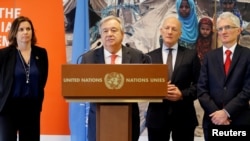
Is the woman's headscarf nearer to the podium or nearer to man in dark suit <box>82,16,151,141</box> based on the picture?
man in dark suit <box>82,16,151,141</box>

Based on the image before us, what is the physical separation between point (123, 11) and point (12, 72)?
1616 millimetres

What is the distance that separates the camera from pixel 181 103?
324 centimetres

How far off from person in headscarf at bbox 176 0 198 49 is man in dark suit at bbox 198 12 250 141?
1192 millimetres

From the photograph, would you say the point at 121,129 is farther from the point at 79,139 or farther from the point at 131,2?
the point at 131,2

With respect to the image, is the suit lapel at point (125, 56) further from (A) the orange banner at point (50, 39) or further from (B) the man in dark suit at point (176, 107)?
(A) the orange banner at point (50, 39)

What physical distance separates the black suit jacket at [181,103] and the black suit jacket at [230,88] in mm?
143

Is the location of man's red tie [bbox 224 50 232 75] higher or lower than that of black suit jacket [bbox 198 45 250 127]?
higher

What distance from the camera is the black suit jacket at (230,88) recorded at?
9.77 feet

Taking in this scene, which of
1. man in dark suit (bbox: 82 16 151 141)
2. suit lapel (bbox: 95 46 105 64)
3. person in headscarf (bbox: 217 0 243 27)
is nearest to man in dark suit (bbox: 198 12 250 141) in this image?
man in dark suit (bbox: 82 16 151 141)

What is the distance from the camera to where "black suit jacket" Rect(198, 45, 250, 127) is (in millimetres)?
2977

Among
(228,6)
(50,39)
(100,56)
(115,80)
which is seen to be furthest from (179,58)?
(50,39)

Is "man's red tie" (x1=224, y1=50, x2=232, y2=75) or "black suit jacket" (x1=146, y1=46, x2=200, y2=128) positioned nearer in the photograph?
"man's red tie" (x1=224, y1=50, x2=232, y2=75)

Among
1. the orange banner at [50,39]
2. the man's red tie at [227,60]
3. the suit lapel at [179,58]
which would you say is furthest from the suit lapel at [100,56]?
the orange banner at [50,39]

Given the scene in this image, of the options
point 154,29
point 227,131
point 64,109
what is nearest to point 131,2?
point 154,29
